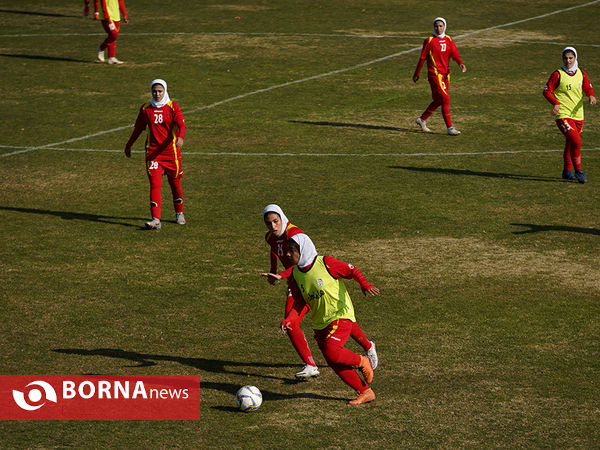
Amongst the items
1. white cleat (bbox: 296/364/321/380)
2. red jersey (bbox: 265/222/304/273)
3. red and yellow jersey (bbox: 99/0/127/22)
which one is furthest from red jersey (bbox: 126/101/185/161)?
red and yellow jersey (bbox: 99/0/127/22)

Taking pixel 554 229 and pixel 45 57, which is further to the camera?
pixel 45 57

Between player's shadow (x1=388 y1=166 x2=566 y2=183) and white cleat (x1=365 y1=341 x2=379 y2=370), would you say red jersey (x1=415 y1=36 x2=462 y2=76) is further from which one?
white cleat (x1=365 y1=341 x2=379 y2=370)

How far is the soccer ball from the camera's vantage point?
1001 cm

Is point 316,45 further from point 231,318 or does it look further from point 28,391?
point 28,391

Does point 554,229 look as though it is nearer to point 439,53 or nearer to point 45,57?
point 439,53

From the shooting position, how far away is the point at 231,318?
41.9 feet

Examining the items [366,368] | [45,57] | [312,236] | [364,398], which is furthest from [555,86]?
[45,57]

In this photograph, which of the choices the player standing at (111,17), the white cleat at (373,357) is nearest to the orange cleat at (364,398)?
the white cleat at (373,357)

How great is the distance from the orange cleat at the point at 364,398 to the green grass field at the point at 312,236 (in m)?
0.10

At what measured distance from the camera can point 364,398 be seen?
10.2 m

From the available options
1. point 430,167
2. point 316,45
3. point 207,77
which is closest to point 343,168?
point 430,167

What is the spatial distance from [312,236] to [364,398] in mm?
6202

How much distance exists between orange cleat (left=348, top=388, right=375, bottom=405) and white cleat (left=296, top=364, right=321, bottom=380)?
0.83 meters

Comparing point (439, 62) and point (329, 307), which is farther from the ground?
point (439, 62)
